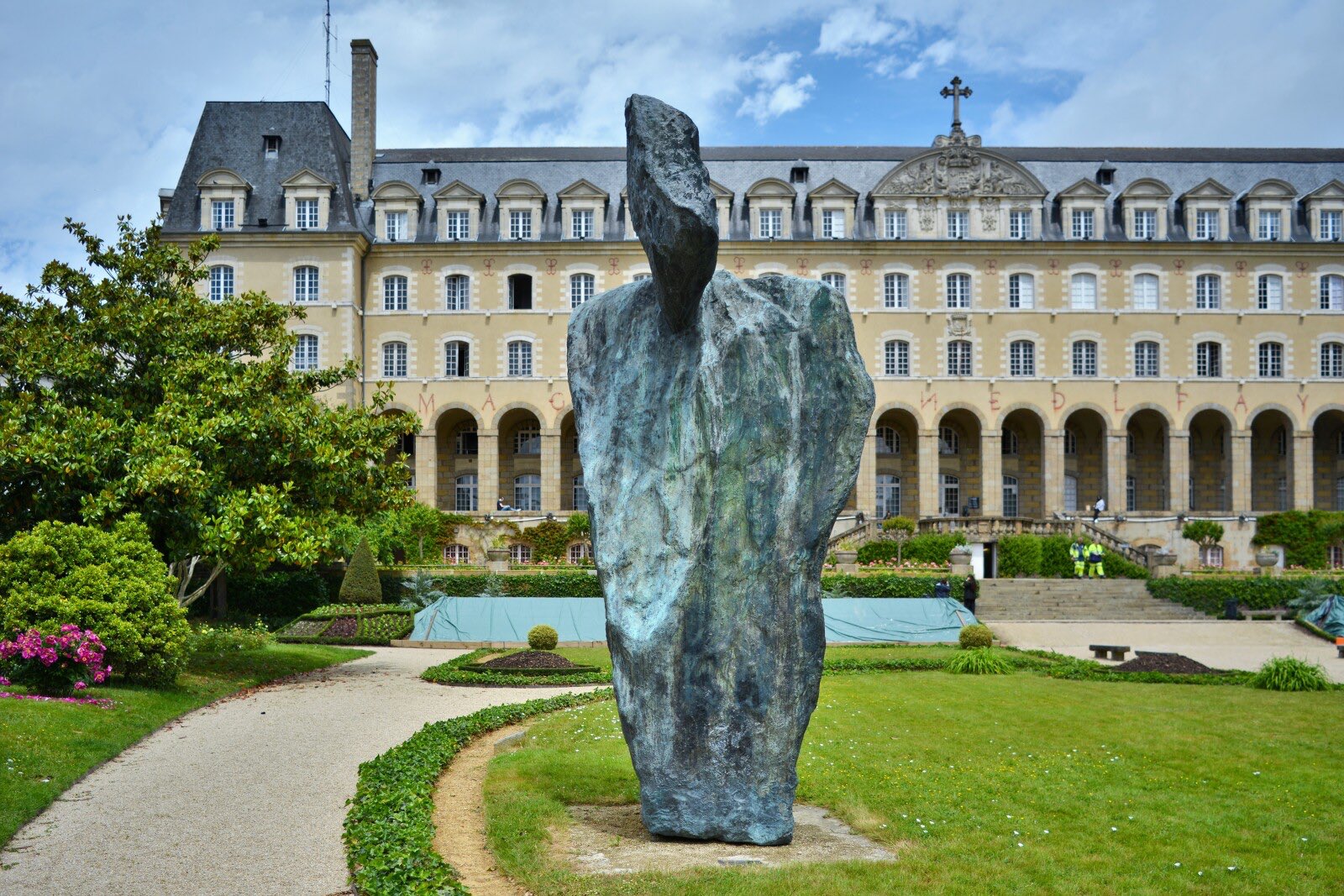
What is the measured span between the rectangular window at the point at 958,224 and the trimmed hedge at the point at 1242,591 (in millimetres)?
15689

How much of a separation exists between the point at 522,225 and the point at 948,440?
1754cm

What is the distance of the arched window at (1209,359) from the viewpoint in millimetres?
43094

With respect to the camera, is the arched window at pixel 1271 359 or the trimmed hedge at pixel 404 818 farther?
the arched window at pixel 1271 359

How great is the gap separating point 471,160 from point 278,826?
38.3 meters

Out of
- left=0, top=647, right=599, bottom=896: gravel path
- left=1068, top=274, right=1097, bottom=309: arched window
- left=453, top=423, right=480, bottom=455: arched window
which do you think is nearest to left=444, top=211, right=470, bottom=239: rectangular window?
left=453, top=423, right=480, bottom=455: arched window

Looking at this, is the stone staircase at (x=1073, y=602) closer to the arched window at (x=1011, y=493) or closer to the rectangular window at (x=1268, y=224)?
the arched window at (x=1011, y=493)

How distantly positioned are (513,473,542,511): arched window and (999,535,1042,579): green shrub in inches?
667

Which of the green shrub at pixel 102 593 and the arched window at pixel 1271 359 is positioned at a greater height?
the arched window at pixel 1271 359

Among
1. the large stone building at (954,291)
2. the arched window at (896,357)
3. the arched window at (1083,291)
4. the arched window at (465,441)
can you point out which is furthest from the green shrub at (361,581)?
the arched window at (1083,291)

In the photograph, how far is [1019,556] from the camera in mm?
36375

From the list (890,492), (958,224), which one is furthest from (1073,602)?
(958,224)

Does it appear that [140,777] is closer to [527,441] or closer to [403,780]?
[403,780]

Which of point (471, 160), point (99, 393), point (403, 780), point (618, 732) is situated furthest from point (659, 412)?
point (471, 160)

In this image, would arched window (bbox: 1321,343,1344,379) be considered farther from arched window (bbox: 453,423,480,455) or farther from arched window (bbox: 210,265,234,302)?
arched window (bbox: 210,265,234,302)
